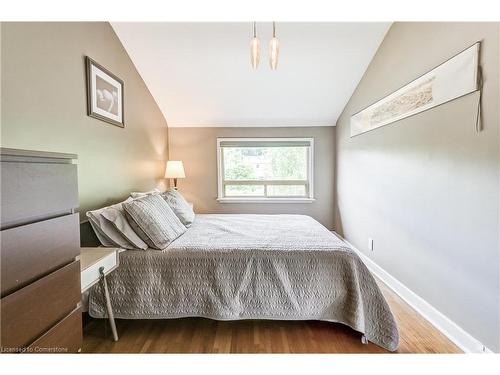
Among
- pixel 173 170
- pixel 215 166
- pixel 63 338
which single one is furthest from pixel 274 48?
pixel 215 166

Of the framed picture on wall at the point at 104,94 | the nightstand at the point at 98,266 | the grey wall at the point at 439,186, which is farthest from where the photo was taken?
the framed picture on wall at the point at 104,94

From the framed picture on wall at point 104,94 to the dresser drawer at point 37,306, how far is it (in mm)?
1632

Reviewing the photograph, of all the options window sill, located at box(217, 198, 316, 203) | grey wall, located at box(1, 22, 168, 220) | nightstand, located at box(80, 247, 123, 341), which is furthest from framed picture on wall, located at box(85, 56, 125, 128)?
window sill, located at box(217, 198, 316, 203)

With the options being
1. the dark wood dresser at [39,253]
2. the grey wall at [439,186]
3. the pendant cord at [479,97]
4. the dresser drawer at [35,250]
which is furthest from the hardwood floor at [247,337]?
the pendant cord at [479,97]

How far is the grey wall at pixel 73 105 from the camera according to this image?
1.39m

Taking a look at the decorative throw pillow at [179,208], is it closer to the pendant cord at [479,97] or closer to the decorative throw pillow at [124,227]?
the decorative throw pillow at [124,227]

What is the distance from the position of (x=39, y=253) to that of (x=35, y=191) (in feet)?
0.69

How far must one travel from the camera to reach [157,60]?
8.98 feet

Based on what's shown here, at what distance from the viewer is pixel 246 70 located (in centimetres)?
287

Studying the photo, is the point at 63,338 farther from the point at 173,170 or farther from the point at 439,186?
the point at 173,170

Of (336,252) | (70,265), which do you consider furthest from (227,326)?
(70,265)

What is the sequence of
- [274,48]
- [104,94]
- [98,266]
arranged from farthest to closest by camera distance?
[104,94] < [274,48] < [98,266]
